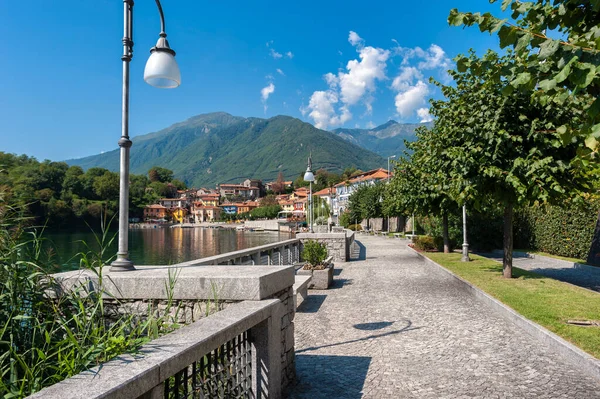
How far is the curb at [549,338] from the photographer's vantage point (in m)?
4.91

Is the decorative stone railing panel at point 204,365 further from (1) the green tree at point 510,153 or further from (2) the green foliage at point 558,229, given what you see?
(2) the green foliage at point 558,229

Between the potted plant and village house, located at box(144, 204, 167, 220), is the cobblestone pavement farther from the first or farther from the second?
village house, located at box(144, 204, 167, 220)

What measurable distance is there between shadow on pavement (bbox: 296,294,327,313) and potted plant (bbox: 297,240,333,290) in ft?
2.74

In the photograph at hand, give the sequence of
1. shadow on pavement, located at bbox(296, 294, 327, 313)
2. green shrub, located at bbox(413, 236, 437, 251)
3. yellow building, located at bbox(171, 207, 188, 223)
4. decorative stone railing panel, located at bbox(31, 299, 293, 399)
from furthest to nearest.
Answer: yellow building, located at bbox(171, 207, 188, 223)
green shrub, located at bbox(413, 236, 437, 251)
shadow on pavement, located at bbox(296, 294, 327, 313)
decorative stone railing panel, located at bbox(31, 299, 293, 399)

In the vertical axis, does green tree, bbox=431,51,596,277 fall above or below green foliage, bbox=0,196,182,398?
above

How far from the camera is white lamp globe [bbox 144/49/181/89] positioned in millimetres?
4965

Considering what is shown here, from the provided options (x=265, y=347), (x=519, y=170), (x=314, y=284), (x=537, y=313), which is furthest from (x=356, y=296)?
(x=265, y=347)

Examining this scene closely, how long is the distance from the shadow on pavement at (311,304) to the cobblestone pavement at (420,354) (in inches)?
0.9

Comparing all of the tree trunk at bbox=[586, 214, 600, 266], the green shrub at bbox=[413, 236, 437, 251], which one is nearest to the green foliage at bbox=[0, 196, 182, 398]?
the tree trunk at bbox=[586, 214, 600, 266]

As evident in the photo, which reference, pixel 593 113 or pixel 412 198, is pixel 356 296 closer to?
pixel 593 113

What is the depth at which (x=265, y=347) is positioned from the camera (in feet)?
12.7

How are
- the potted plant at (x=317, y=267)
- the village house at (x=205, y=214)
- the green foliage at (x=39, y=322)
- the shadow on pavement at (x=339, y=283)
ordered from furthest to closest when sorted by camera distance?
the village house at (x=205, y=214)
the shadow on pavement at (x=339, y=283)
the potted plant at (x=317, y=267)
the green foliage at (x=39, y=322)

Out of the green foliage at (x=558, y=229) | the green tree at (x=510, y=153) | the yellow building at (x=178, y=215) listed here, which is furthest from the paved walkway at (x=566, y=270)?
the yellow building at (x=178, y=215)

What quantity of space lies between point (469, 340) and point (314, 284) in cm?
543
